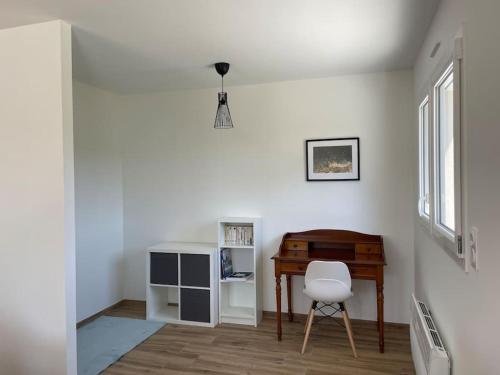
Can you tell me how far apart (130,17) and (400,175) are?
9.02 feet

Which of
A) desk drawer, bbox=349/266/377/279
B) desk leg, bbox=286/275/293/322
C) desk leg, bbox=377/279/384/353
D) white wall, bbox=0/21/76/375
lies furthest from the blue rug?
desk leg, bbox=377/279/384/353

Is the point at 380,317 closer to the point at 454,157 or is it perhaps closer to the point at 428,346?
the point at 428,346

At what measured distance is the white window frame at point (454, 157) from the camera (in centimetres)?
165

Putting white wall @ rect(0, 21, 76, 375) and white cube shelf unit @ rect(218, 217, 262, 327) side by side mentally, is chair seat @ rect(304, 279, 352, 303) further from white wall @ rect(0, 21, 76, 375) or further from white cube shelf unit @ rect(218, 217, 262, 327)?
white wall @ rect(0, 21, 76, 375)

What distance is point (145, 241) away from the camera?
450 cm

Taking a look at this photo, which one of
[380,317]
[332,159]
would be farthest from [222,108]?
[380,317]

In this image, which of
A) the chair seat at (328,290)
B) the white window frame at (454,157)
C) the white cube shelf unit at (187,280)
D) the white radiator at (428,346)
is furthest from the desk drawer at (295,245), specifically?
the white radiator at (428,346)

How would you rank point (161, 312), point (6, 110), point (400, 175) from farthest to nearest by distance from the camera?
point (161, 312) < point (400, 175) < point (6, 110)

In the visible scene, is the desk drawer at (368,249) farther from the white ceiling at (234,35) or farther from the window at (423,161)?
the white ceiling at (234,35)

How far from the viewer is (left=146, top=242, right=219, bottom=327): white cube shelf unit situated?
151 inches

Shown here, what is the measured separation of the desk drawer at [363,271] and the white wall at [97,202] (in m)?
→ 2.70

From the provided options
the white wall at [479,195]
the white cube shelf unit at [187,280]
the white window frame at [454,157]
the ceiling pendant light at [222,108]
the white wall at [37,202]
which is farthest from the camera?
the white cube shelf unit at [187,280]

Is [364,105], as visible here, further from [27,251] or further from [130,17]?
[27,251]

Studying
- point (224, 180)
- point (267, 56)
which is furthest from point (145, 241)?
point (267, 56)
